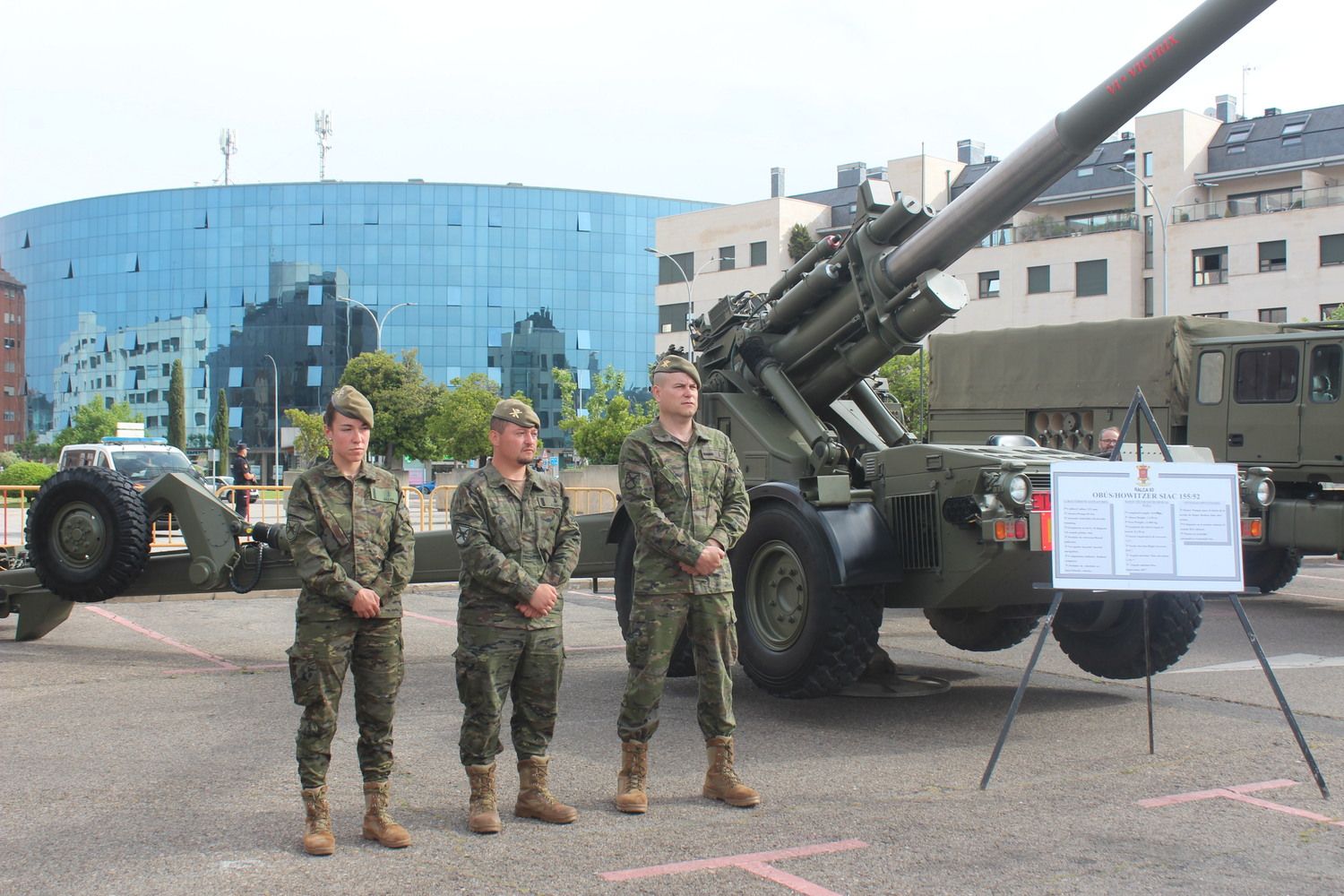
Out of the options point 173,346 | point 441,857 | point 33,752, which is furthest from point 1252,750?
point 173,346

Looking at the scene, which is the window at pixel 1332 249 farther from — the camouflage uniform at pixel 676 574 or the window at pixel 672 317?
the camouflage uniform at pixel 676 574

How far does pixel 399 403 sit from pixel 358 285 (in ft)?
106

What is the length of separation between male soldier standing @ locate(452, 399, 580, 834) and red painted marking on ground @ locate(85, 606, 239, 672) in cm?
450

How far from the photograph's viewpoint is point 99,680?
28.3ft

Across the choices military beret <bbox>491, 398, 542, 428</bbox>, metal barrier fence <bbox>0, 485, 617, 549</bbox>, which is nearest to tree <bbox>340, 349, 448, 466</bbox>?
metal barrier fence <bbox>0, 485, 617, 549</bbox>

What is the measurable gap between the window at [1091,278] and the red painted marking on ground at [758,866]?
45007 millimetres

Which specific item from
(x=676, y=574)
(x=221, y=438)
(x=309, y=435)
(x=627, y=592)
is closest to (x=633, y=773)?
(x=676, y=574)

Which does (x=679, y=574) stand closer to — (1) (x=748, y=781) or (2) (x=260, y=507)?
(1) (x=748, y=781)

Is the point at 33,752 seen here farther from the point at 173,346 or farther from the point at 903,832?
the point at 173,346

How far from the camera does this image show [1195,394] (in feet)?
43.7

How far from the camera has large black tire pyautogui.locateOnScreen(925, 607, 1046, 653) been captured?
9091 millimetres

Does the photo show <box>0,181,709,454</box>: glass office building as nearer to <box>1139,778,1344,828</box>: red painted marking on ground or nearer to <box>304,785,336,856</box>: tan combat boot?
<box>1139,778,1344,828</box>: red painted marking on ground

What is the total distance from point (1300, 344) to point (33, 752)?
10788mm

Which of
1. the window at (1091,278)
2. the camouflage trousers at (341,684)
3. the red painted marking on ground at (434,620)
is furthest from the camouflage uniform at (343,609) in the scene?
the window at (1091,278)
